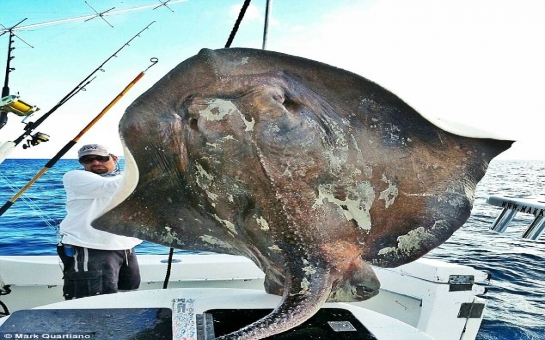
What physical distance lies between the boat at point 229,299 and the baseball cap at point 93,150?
0.90 meters

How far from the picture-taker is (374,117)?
5.64 ft

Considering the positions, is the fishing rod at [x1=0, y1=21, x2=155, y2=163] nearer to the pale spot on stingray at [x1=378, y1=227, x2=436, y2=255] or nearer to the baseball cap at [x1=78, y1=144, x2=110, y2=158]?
the baseball cap at [x1=78, y1=144, x2=110, y2=158]

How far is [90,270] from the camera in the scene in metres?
3.10

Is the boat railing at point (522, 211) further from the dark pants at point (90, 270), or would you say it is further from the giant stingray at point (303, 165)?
the dark pants at point (90, 270)

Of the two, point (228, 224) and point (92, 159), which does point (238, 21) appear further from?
point (92, 159)

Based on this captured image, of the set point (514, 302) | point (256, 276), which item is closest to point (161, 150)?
point (256, 276)

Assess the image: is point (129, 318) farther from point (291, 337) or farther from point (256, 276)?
point (256, 276)

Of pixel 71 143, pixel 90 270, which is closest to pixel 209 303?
pixel 90 270

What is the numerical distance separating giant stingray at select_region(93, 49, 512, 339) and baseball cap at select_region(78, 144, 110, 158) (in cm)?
159

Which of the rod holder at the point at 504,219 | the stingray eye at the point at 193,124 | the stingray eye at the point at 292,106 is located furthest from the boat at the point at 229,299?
the stingray eye at the point at 292,106

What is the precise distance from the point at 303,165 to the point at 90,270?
2128 millimetres

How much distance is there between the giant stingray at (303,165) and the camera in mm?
1650

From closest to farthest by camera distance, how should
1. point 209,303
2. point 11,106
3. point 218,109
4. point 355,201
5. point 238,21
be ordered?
1. point 218,109
2. point 355,201
3. point 209,303
4. point 238,21
5. point 11,106

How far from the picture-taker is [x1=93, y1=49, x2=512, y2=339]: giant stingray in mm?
1650
